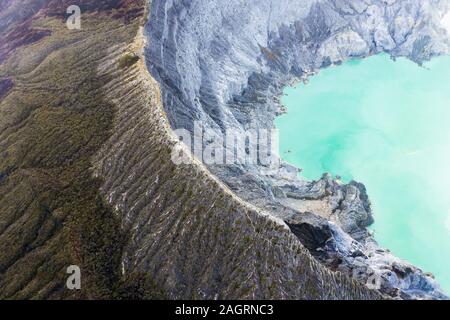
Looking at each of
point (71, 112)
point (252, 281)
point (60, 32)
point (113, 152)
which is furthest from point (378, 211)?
point (60, 32)

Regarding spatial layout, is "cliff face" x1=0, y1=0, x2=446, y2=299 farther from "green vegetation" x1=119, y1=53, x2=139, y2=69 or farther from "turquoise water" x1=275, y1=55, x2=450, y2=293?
"turquoise water" x1=275, y1=55, x2=450, y2=293

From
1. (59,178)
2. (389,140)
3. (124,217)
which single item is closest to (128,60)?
(59,178)

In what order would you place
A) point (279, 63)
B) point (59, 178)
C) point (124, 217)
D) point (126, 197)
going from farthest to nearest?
1. point (279, 63)
2. point (59, 178)
3. point (126, 197)
4. point (124, 217)

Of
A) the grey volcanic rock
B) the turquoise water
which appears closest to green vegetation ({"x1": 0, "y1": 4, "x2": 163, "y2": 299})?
the grey volcanic rock

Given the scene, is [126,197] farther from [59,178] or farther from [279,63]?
[279,63]

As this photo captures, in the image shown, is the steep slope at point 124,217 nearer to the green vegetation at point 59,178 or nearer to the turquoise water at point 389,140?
the green vegetation at point 59,178

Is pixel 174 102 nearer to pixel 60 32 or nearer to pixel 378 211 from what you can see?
pixel 60 32
